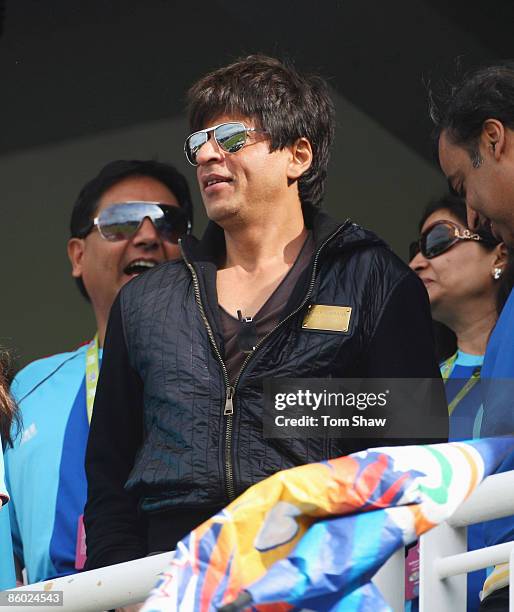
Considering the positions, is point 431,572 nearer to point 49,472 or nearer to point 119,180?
point 49,472

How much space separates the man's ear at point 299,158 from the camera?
3.61 meters

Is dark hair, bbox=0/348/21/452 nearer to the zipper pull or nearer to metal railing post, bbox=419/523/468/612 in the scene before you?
the zipper pull

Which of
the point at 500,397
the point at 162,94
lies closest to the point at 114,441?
the point at 500,397

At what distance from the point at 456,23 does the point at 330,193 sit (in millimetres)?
942

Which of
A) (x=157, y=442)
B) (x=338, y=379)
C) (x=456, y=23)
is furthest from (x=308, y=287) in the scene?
(x=456, y=23)


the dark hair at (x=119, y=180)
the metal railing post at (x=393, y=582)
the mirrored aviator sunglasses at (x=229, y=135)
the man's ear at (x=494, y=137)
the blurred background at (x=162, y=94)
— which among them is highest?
the blurred background at (x=162, y=94)

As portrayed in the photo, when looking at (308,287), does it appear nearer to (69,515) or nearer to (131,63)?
(69,515)

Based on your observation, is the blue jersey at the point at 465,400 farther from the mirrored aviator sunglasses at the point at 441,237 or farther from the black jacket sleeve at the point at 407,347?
the black jacket sleeve at the point at 407,347

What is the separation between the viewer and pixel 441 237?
15.8 feet

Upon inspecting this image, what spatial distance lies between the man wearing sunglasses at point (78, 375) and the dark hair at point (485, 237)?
2.89 feet

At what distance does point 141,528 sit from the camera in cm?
337

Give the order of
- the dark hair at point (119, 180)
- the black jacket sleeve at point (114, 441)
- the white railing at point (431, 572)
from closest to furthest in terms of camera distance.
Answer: the white railing at point (431, 572), the black jacket sleeve at point (114, 441), the dark hair at point (119, 180)

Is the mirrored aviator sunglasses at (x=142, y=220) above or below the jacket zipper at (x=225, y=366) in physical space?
above

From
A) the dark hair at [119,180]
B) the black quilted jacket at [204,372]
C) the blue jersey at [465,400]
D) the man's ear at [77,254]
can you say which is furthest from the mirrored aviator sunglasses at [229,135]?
the man's ear at [77,254]
